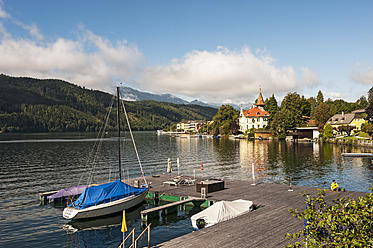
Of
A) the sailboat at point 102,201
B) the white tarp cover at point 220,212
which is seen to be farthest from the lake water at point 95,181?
the white tarp cover at point 220,212

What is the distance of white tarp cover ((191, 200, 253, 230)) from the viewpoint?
20922 millimetres

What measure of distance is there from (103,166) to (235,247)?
166 feet

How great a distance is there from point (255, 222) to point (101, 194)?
14208 mm

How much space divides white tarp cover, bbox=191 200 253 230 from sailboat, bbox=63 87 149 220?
9.12 m

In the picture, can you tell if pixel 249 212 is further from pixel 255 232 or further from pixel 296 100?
pixel 296 100

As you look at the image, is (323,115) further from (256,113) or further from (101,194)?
(101,194)

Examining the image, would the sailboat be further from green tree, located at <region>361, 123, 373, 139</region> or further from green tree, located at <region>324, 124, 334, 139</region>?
green tree, located at <region>324, 124, 334, 139</region>

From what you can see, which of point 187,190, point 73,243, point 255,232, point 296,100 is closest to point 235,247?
point 255,232

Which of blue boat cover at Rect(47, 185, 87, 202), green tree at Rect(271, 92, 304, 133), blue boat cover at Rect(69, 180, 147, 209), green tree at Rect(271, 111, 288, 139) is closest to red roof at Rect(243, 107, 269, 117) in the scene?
green tree at Rect(271, 92, 304, 133)

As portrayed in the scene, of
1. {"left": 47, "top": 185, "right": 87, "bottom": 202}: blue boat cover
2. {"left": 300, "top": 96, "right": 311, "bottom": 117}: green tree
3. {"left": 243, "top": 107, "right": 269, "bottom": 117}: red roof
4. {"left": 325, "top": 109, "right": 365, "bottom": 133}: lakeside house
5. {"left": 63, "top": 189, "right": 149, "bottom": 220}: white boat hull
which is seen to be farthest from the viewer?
{"left": 243, "top": 107, "right": 269, "bottom": 117}: red roof

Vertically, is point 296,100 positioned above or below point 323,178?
above

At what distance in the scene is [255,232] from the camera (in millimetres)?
18203

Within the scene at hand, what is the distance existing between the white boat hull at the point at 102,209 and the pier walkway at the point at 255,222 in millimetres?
4527

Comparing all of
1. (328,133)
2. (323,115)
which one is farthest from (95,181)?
(323,115)
